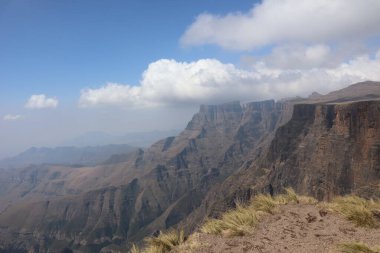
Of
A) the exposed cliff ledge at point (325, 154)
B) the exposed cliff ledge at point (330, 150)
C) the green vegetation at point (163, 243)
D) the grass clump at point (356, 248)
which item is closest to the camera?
the grass clump at point (356, 248)

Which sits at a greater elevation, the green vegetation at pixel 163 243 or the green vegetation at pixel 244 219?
the green vegetation at pixel 244 219

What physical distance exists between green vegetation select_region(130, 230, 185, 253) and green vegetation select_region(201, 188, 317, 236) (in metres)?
1.19

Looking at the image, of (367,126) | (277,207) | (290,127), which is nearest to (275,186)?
(290,127)

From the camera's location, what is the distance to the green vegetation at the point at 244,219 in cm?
1316

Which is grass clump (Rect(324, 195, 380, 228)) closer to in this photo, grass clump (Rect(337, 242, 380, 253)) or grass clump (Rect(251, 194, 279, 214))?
grass clump (Rect(251, 194, 279, 214))

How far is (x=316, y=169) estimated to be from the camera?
464ft

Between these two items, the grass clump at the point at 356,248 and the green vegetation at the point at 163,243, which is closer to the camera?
the grass clump at the point at 356,248

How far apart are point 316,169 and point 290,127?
39.9 meters

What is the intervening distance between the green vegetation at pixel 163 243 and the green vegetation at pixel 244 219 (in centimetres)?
119

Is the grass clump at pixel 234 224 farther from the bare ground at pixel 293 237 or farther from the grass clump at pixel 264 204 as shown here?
the grass clump at pixel 264 204

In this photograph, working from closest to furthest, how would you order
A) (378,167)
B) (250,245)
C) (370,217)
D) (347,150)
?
(250,245) → (370,217) → (378,167) → (347,150)

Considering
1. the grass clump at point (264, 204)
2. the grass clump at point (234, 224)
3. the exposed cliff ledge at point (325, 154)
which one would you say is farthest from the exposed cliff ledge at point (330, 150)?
the grass clump at point (234, 224)

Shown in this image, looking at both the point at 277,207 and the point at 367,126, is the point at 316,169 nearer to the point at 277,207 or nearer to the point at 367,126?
the point at 367,126

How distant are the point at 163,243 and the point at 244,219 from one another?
3.07 meters
